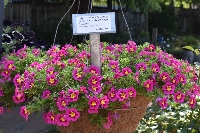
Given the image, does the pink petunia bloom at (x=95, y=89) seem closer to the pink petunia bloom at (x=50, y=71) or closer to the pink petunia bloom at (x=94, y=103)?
the pink petunia bloom at (x=94, y=103)

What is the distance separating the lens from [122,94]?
2455mm

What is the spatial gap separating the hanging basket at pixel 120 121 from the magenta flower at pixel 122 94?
0.53 feet

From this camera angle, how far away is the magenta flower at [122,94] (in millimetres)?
2445

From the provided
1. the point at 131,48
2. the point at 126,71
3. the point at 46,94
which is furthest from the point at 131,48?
the point at 46,94

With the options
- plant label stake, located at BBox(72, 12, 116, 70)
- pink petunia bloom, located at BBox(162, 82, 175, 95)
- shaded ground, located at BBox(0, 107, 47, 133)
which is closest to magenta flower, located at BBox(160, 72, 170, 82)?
pink petunia bloom, located at BBox(162, 82, 175, 95)

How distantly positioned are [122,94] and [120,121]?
0.27 metres

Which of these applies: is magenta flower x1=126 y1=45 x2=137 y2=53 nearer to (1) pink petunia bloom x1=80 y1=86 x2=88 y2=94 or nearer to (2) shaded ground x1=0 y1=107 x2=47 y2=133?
(1) pink petunia bloom x1=80 y1=86 x2=88 y2=94

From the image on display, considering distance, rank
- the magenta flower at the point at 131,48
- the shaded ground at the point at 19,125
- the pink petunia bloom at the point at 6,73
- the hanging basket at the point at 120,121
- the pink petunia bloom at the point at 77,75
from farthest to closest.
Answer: the shaded ground at the point at 19,125
the magenta flower at the point at 131,48
the pink petunia bloom at the point at 6,73
the hanging basket at the point at 120,121
the pink petunia bloom at the point at 77,75

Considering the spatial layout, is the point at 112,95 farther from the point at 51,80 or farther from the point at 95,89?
the point at 51,80

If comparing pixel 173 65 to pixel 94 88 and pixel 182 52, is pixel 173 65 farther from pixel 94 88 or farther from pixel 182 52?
pixel 182 52

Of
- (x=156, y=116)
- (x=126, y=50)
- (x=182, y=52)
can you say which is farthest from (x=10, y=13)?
(x=126, y=50)

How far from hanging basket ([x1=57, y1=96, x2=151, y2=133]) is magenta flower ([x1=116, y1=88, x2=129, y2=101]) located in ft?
0.53

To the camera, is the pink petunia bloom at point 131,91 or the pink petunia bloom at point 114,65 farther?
the pink petunia bloom at point 114,65

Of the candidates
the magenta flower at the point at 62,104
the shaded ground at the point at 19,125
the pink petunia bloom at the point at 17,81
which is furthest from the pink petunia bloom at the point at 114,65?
the shaded ground at the point at 19,125
